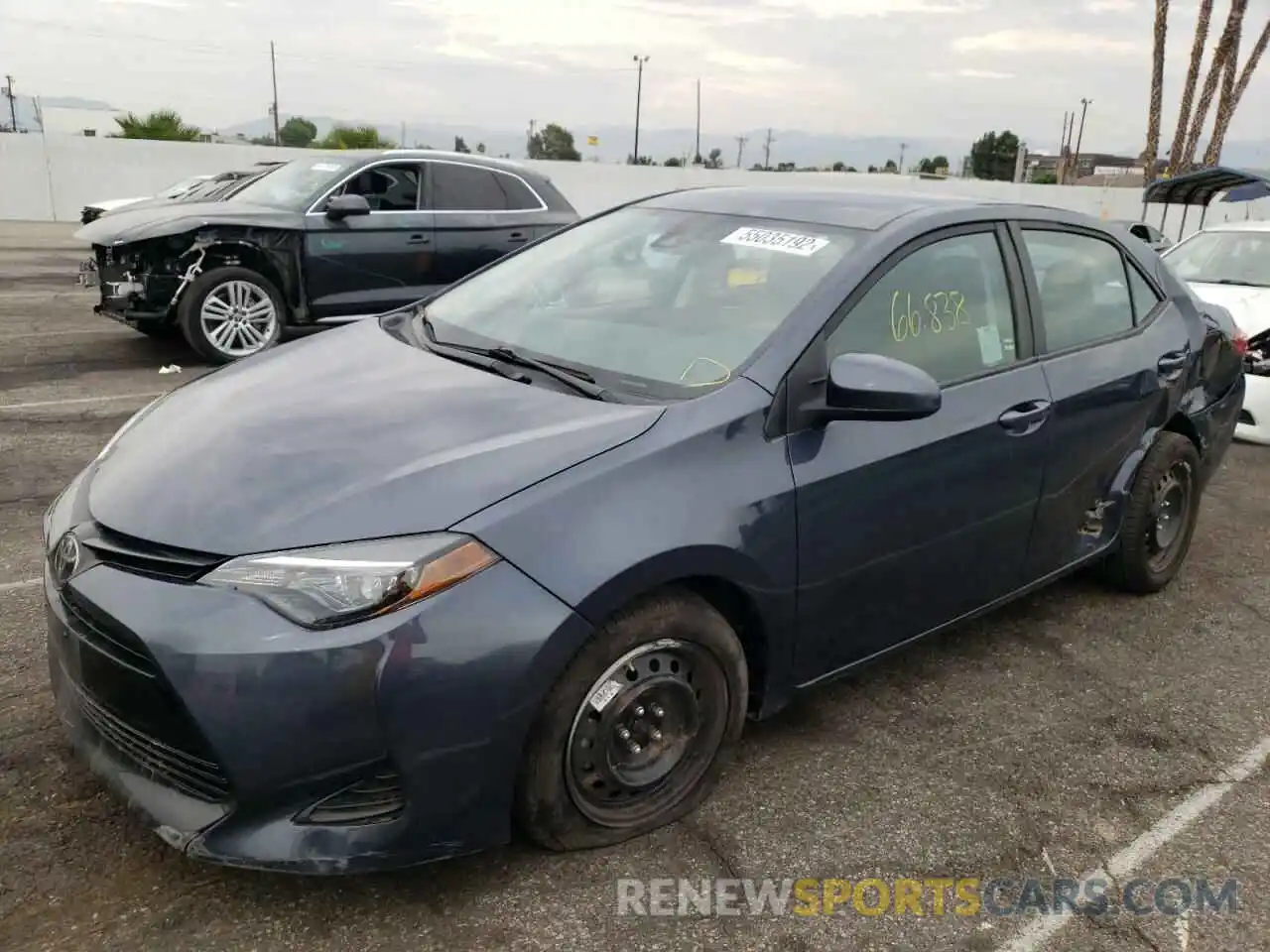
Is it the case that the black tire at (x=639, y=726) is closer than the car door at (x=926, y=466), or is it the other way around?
the black tire at (x=639, y=726)

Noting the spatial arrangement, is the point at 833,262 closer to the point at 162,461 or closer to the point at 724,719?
the point at 724,719

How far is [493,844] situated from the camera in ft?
7.64

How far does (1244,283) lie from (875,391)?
253 inches

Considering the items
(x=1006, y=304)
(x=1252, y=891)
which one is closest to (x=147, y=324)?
(x=1006, y=304)

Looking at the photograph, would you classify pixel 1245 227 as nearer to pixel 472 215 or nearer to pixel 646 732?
pixel 472 215

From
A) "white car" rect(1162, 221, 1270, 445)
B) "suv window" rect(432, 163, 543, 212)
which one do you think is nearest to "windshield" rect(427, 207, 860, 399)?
"white car" rect(1162, 221, 1270, 445)

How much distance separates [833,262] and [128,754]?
7.24ft

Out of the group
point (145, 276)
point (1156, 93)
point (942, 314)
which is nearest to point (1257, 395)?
point (942, 314)

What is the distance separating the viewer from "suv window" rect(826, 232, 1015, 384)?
301 cm

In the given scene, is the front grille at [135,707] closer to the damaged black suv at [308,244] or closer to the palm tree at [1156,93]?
the damaged black suv at [308,244]

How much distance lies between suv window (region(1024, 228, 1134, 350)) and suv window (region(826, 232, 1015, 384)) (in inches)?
9.4

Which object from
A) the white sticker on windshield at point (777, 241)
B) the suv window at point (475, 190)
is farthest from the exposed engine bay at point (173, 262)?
the white sticker on windshield at point (777, 241)

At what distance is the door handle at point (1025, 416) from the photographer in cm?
329

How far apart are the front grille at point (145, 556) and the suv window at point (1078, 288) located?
9.08ft
